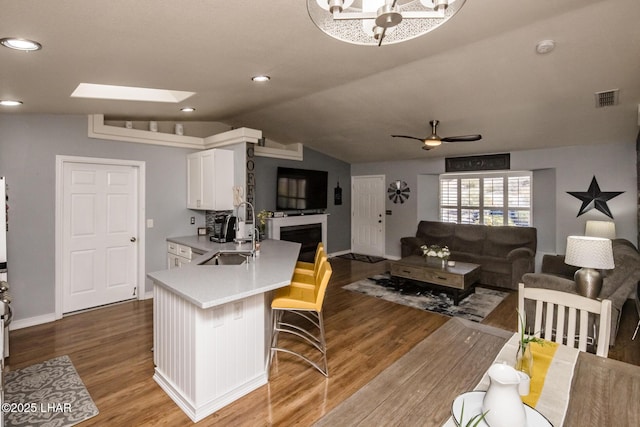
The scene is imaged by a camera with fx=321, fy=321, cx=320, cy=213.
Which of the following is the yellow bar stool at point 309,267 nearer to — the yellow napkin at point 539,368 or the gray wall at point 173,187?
the yellow napkin at point 539,368

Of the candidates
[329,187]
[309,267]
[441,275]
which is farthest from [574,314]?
[329,187]

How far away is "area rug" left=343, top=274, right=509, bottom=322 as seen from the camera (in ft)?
13.6

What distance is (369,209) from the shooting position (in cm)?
792

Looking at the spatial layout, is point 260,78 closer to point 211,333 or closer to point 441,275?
point 211,333

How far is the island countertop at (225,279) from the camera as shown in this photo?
2.05m

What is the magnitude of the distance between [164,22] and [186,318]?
5.95ft

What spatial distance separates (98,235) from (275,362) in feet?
9.86

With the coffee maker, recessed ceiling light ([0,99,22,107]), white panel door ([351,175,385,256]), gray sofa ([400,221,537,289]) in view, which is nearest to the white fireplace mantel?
white panel door ([351,175,385,256])

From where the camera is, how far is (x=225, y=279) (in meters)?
2.42

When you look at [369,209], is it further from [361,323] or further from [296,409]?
[296,409]

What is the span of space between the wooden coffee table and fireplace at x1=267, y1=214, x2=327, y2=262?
2157 mm

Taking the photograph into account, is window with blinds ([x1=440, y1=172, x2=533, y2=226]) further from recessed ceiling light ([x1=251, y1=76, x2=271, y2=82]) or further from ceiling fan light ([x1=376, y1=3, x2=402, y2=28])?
ceiling fan light ([x1=376, y1=3, x2=402, y2=28])

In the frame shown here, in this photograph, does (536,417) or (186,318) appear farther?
(186,318)

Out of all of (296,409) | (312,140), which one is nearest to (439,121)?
(312,140)
